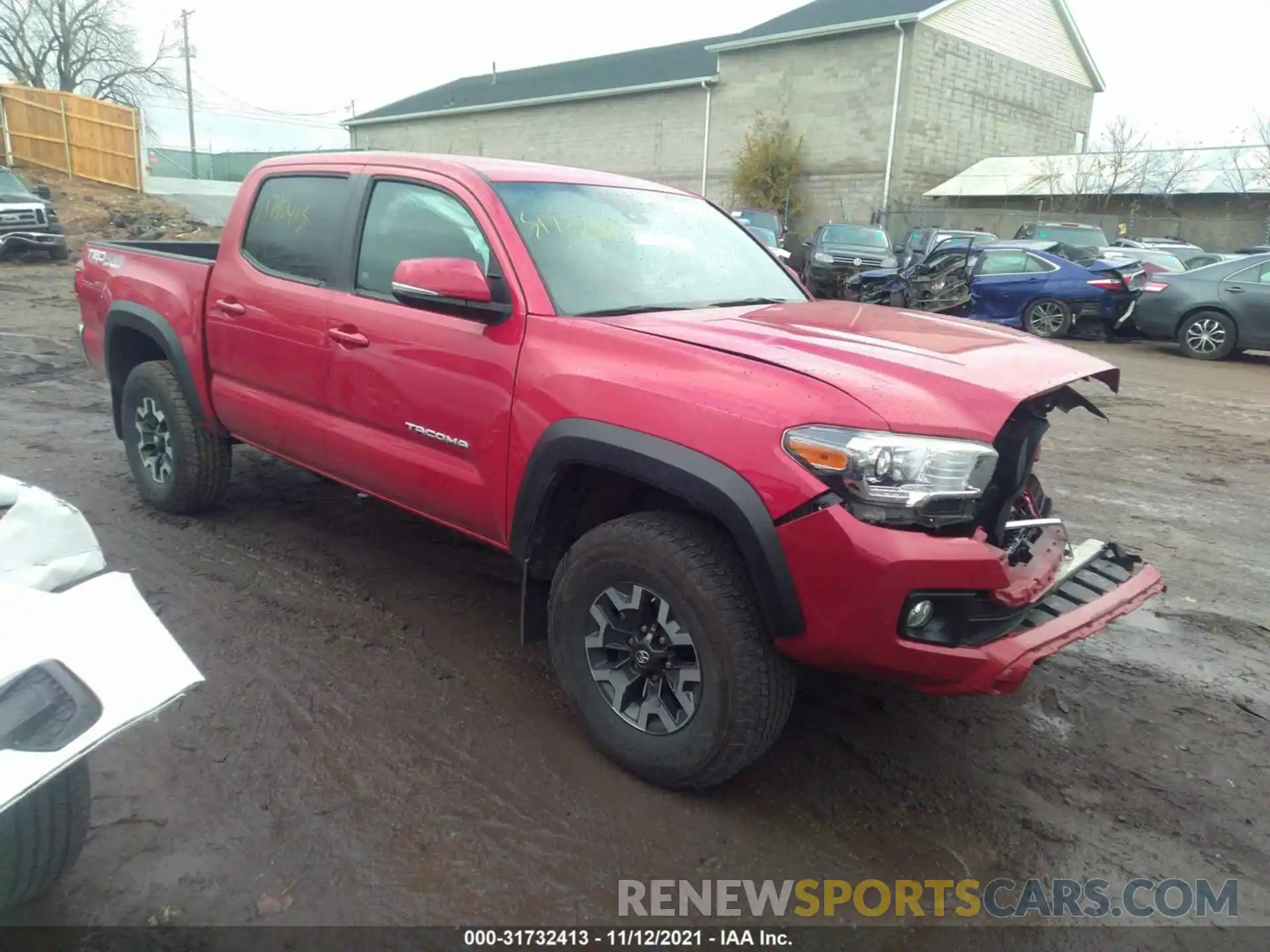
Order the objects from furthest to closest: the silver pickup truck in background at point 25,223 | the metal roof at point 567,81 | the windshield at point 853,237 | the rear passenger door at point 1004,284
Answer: the metal roof at point 567,81 < the windshield at point 853,237 < the silver pickup truck in background at point 25,223 < the rear passenger door at point 1004,284

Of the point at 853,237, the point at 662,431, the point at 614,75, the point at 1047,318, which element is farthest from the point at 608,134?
the point at 662,431

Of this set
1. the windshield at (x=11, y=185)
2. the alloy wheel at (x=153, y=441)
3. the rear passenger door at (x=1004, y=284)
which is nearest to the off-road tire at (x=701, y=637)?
the alloy wheel at (x=153, y=441)

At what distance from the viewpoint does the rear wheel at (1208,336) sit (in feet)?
39.6

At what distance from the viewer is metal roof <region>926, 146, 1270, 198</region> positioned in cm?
2925

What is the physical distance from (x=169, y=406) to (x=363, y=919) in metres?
3.24

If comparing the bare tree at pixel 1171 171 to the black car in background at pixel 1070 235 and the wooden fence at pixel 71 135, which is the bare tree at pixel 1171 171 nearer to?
the black car in background at pixel 1070 235

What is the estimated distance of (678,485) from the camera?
2.64 meters

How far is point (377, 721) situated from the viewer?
3.21 m

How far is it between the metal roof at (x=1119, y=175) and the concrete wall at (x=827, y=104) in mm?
2667

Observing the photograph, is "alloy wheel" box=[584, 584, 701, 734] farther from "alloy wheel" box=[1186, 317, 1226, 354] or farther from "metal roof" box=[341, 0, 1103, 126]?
"metal roof" box=[341, 0, 1103, 126]

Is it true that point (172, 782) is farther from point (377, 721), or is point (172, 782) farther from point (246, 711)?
point (377, 721)

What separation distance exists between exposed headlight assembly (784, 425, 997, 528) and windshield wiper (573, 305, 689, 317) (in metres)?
0.98

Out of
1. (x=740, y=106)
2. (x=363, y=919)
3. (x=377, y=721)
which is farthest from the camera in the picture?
(x=740, y=106)

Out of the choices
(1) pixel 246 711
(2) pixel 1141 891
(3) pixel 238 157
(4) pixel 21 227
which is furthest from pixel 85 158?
(2) pixel 1141 891
